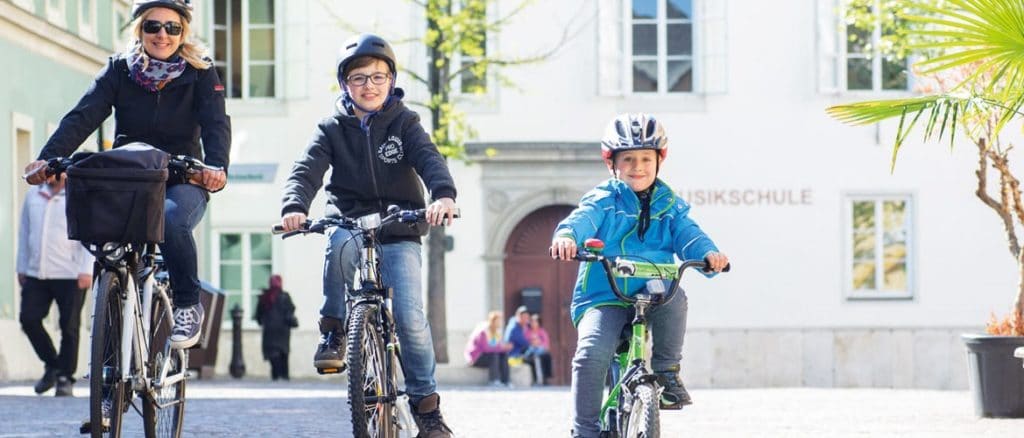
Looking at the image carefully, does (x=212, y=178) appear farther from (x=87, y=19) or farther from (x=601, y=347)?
(x=87, y=19)

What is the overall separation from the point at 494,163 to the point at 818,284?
17.1 feet

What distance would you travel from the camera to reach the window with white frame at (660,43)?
33375 mm

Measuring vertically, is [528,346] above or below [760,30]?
below

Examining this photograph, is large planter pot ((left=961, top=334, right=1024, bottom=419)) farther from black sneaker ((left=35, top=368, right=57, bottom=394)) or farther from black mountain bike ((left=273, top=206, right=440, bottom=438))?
black mountain bike ((left=273, top=206, right=440, bottom=438))

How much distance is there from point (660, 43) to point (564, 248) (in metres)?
25.8

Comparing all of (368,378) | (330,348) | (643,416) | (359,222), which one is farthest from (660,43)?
(643,416)

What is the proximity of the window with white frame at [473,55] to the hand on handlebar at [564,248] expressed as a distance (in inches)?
854

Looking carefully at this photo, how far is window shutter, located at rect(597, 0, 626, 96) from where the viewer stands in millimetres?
33344

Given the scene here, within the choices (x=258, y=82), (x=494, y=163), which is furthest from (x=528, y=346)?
(x=258, y=82)

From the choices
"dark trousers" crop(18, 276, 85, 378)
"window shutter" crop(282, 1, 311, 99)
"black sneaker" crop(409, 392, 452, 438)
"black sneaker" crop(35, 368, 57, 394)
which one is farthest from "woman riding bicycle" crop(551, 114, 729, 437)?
"window shutter" crop(282, 1, 311, 99)

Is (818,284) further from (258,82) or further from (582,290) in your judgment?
(582,290)

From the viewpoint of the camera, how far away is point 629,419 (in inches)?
303

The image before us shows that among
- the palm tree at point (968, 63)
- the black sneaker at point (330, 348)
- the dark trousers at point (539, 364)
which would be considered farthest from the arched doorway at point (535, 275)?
the black sneaker at point (330, 348)

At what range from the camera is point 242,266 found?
3341 centimetres
